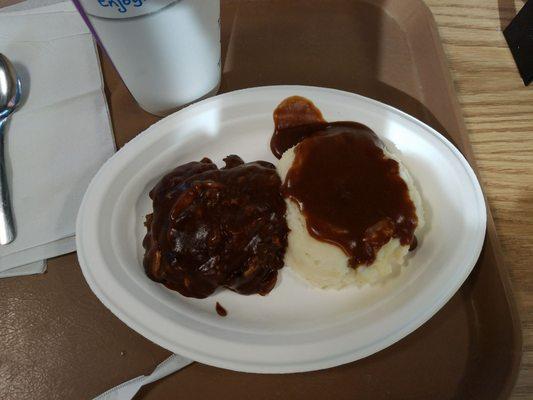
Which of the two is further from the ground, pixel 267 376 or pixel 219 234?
pixel 219 234

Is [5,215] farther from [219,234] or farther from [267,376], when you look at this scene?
[267,376]

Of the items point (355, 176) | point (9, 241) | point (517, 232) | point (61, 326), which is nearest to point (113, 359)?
point (61, 326)

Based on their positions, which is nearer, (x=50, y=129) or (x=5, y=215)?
(x=5, y=215)

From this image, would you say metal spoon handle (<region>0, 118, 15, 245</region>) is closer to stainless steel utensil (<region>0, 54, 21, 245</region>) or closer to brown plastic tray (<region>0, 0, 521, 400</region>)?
stainless steel utensil (<region>0, 54, 21, 245</region>)

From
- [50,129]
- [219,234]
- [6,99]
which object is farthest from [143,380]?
[6,99]

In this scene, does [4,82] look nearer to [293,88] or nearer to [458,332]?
[293,88]

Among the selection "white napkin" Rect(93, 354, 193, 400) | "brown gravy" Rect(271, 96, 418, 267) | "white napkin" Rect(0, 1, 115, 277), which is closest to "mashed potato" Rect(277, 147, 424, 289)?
"brown gravy" Rect(271, 96, 418, 267)
